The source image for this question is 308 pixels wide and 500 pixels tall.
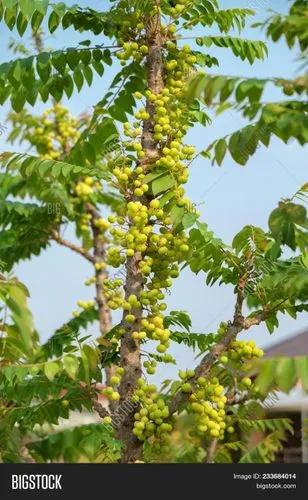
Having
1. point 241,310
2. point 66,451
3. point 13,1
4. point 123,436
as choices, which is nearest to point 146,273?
point 241,310

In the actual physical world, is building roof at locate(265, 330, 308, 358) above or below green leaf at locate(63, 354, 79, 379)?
above

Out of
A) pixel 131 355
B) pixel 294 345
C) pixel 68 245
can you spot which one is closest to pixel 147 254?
pixel 131 355

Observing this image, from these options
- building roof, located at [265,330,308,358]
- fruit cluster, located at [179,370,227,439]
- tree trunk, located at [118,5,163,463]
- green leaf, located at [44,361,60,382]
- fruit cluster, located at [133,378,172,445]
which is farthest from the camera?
building roof, located at [265,330,308,358]

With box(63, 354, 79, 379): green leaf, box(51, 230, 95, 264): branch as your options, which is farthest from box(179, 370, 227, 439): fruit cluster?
box(51, 230, 95, 264): branch

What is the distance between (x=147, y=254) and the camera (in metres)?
4.76

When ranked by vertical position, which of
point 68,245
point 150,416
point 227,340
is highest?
point 68,245

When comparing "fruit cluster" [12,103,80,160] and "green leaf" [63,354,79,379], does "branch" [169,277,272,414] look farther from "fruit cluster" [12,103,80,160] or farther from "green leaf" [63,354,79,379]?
"fruit cluster" [12,103,80,160]

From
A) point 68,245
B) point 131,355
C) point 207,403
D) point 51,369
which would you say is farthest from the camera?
point 68,245

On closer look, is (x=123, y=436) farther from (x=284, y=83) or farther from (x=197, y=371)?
(x=284, y=83)

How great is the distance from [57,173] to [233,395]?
145 cm

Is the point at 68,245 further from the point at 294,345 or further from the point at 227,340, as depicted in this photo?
the point at 227,340

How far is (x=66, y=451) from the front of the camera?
517 centimetres

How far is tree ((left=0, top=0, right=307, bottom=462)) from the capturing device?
175 inches

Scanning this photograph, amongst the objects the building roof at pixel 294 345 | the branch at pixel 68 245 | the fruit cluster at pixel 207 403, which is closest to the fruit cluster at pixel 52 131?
the branch at pixel 68 245
